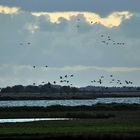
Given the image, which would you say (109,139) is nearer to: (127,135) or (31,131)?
(127,135)

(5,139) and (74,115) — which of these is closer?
(5,139)

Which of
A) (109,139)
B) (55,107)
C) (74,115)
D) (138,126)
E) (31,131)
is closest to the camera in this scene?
(109,139)

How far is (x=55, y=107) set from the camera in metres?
122

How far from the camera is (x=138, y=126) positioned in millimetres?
67688

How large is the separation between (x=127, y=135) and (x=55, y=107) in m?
64.8

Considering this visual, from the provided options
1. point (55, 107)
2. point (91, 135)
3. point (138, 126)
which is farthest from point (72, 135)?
point (55, 107)

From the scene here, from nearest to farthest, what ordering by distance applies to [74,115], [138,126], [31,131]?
1. [31,131]
2. [138,126]
3. [74,115]

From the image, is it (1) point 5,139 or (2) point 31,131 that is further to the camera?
(2) point 31,131

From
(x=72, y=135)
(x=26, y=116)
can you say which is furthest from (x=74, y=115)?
(x=72, y=135)

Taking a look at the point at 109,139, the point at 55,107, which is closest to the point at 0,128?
the point at 109,139

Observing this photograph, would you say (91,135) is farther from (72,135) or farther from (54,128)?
(54,128)

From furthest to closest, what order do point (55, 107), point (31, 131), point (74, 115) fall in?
point (55, 107)
point (74, 115)
point (31, 131)

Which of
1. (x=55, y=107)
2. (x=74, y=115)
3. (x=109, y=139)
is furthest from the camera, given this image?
(x=55, y=107)

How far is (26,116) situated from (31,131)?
113ft
